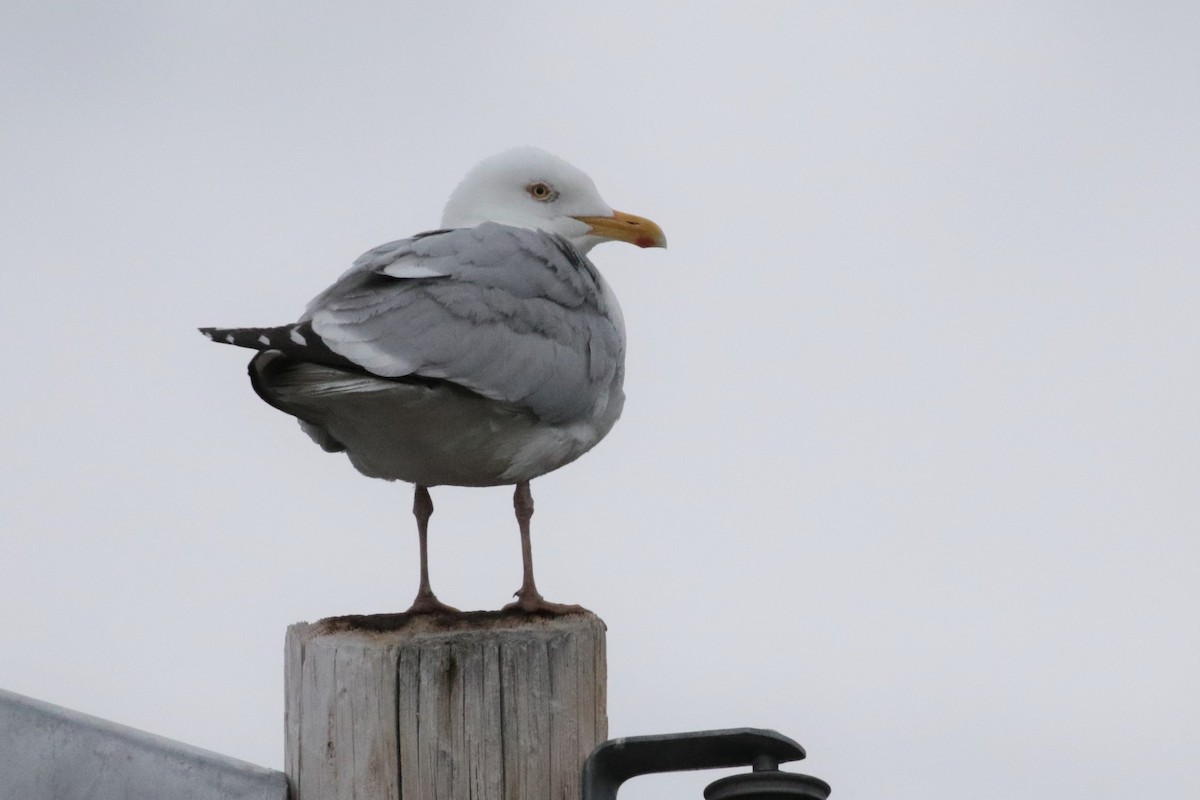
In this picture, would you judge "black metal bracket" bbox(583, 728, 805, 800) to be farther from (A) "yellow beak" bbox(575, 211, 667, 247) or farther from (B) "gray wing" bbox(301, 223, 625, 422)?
(A) "yellow beak" bbox(575, 211, 667, 247)

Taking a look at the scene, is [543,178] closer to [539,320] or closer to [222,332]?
[539,320]

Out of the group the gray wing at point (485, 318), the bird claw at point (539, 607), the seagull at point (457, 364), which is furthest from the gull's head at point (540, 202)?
the bird claw at point (539, 607)

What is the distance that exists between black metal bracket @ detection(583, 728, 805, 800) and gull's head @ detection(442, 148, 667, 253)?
6.91 ft

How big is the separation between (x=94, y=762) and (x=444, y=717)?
68cm

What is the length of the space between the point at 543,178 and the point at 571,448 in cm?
109

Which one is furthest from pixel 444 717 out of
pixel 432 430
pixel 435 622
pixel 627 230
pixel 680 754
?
pixel 627 230

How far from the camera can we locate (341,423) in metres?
3.78

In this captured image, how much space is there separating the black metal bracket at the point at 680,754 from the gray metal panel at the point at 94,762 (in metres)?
0.70

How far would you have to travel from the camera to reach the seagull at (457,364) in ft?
11.2

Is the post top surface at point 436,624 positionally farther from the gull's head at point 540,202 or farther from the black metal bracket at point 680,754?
the gull's head at point 540,202

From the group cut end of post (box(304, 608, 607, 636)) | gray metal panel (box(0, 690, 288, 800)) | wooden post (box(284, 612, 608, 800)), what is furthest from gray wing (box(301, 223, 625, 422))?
gray metal panel (box(0, 690, 288, 800))

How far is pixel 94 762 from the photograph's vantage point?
2852 mm

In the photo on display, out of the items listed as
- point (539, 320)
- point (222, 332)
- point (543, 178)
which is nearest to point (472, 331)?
point (539, 320)

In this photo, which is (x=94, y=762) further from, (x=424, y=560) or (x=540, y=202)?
Answer: (x=540, y=202)
